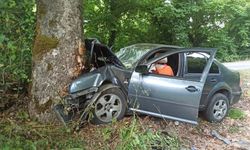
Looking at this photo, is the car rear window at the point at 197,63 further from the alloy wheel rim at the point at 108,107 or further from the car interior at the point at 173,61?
the alloy wheel rim at the point at 108,107

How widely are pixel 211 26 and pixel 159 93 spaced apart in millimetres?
11565

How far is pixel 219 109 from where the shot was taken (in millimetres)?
8242

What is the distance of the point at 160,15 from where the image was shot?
16.2 meters

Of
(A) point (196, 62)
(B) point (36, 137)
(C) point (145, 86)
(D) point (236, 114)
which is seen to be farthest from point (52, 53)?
(D) point (236, 114)

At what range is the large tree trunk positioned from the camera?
6949 mm

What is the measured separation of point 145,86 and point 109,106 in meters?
0.77

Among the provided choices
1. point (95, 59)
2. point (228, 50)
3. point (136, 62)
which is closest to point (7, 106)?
point (95, 59)

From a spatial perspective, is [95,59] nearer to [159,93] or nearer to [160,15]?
[159,93]

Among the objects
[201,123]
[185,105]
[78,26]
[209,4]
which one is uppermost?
[209,4]

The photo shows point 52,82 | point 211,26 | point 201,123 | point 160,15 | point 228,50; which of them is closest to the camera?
point 52,82

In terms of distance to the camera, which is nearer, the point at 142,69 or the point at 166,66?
the point at 142,69

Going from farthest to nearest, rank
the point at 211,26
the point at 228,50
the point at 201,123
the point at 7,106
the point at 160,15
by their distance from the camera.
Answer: the point at 228,50 → the point at 211,26 → the point at 160,15 → the point at 201,123 → the point at 7,106

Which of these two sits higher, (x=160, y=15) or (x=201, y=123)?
(x=160, y=15)

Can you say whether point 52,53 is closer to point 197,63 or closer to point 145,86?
point 145,86
